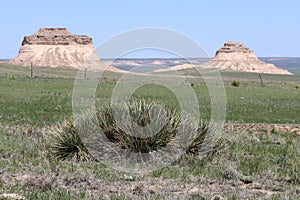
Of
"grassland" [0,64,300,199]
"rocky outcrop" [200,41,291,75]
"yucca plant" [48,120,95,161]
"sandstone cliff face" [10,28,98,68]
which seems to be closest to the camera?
"grassland" [0,64,300,199]

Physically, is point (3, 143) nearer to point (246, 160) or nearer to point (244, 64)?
point (246, 160)

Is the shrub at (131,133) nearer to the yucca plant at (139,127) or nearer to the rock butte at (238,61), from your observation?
the yucca plant at (139,127)

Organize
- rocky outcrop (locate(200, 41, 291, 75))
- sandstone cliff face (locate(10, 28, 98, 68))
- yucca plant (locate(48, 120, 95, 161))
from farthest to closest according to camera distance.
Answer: rocky outcrop (locate(200, 41, 291, 75)) < sandstone cliff face (locate(10, 28, 98, 68)) < yucca plant (locate(48, 120, 95, 161))

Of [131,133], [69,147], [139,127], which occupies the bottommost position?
[69,147]

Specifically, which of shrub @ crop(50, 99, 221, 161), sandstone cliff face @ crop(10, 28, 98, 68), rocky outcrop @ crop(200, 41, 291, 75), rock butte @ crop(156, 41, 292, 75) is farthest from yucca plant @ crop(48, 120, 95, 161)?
rocky outcrop @ crop(200, 41, 291, 75)

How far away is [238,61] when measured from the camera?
185 meters

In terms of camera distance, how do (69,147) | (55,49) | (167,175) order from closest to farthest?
(167,175) → (69,147) → (55,49)

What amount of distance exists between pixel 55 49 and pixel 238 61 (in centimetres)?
6399

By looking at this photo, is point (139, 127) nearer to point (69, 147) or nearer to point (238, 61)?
point (69, 147)

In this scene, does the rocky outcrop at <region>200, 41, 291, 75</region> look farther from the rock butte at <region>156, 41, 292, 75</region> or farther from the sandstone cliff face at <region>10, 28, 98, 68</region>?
the sandstone cliff face at <region>10, 28, 98, 68</region>

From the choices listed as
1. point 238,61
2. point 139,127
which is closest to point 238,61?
point 238,61

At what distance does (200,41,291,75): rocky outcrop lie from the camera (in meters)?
177

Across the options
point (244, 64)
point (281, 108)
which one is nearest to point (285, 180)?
point (281, 108)

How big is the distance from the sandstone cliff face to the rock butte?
35225 mm
